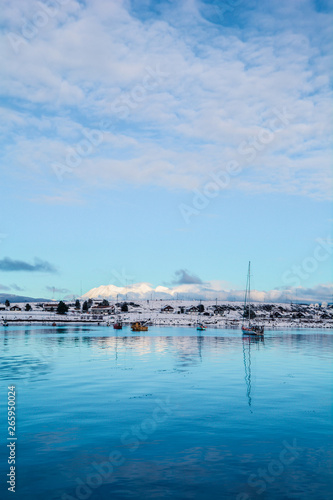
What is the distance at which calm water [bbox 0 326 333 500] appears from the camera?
1497 cm

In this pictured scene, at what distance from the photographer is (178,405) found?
90.7 feet

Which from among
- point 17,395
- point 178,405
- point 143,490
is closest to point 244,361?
point 178,405

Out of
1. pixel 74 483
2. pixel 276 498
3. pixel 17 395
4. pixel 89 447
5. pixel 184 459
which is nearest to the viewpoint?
pixel 276 498

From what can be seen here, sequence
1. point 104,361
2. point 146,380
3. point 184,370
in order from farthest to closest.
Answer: point 104,361
point 184,370
point 146,380

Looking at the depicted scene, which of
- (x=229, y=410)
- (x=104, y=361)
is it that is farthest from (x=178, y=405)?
(x=104, y=361)

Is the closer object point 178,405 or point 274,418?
point 274,418

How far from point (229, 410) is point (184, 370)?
18764 millimetres

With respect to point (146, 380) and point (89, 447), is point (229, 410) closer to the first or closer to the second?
point (89, 447)

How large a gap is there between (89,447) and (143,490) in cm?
525

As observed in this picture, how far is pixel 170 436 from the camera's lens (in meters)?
20.9

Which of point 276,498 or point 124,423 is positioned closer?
point 276,498

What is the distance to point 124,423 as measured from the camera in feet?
76.0

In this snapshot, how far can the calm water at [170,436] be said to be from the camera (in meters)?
15.0

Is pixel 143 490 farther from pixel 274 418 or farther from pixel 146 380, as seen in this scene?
pixel 146 380
